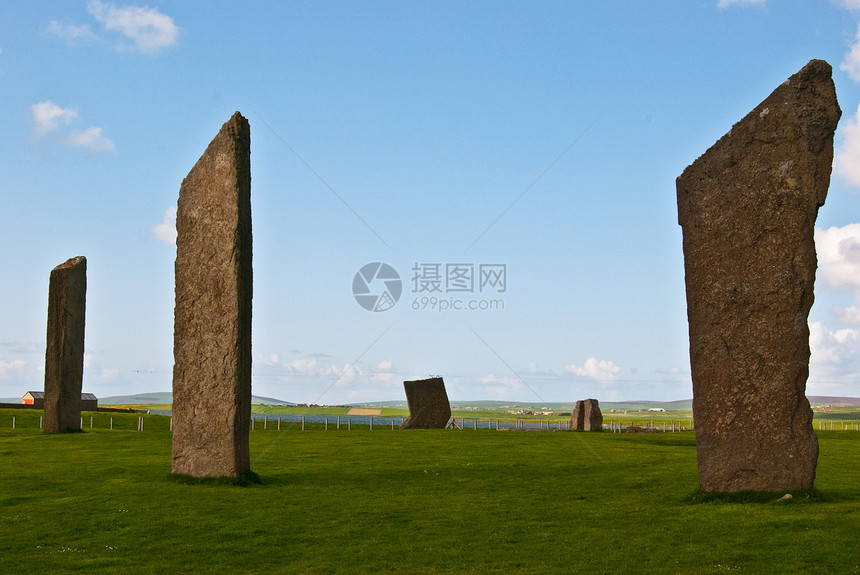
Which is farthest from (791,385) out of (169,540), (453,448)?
(453,448)

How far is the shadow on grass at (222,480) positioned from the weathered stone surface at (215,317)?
0.27 feet

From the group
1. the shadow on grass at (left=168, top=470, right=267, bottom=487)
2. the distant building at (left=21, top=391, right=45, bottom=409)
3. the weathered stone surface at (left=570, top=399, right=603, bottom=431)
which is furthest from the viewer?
the distant building at (left=21, top=391, right=45, bottom=409)

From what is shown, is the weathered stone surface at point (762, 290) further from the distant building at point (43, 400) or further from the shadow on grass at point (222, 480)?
the distant building at point (43, 400)

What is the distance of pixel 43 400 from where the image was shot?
35.4 m

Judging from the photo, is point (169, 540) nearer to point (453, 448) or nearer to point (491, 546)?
point (491, 546)

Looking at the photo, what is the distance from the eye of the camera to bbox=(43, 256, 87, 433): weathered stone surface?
23172 millimetres

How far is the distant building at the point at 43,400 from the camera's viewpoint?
141ft

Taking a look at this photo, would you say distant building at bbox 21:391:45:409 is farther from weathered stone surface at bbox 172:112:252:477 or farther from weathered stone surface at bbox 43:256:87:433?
weathered stone surface at bbox 172:112:252:477

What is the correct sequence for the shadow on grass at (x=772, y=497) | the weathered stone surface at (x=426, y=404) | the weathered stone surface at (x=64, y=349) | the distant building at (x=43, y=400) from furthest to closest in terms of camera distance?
1. the distant building at (x=43, y=400)
2. the weathered stone surface at (x=426, y=404)
3. the weathered stone surface at (x=64, y=349)
4. the shadow on grass at (x=772, y=497)

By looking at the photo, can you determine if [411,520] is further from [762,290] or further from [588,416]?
[588,416]

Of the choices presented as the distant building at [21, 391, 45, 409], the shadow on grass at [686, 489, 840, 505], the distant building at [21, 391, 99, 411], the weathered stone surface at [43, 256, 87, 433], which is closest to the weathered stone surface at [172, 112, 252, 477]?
the shadow on grass at [686, 489, 840, 505]

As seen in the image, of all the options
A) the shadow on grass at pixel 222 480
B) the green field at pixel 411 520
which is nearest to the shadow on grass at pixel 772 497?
the green field at pixel 411 520

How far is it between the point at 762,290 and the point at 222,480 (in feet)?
28.1

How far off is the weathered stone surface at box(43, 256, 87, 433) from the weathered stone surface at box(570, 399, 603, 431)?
2000 cm
